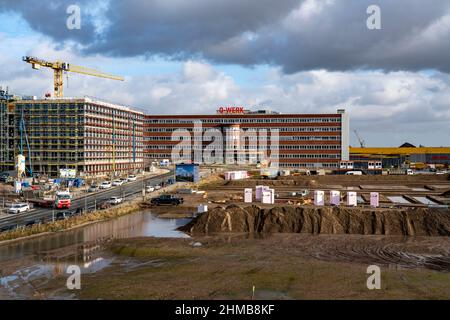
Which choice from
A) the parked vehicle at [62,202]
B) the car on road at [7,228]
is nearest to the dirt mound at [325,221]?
the car on road at [7,228]

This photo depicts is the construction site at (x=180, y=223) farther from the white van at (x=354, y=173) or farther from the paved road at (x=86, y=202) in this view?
the white van at (x=354, y=173)

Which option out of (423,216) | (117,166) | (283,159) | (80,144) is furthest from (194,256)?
(283,159)

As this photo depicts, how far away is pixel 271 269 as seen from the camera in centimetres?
3631

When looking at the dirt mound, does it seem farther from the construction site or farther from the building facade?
the building facade

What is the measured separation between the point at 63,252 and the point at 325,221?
91.7ft

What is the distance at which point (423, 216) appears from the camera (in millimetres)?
53812

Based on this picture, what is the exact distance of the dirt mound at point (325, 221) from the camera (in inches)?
2089

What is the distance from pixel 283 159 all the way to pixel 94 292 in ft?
435

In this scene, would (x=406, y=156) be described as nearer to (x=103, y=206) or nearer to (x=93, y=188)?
(x=93, y=188)

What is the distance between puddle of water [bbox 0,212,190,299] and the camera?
3460 cm

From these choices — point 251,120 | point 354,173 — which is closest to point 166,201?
point 354,173

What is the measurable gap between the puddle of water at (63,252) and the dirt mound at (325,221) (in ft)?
15.6
